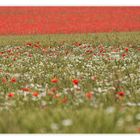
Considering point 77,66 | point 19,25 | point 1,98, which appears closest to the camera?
point 1,98

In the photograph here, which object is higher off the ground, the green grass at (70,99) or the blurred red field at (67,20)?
the blurred red field at (67,20)

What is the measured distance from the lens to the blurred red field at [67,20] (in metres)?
27.8

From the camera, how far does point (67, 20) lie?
3158 centimetres

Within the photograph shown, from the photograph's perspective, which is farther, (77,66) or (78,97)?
(77,66)

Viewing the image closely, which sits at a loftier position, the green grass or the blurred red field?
the blurred red field

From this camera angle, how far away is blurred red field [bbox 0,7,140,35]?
27766 mm

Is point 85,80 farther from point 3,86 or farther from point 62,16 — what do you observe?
point 62,16

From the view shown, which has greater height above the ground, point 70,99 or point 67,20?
point 67,20

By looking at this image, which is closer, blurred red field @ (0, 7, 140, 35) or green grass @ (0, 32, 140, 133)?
green grass @ (0, 32, 140, 133)

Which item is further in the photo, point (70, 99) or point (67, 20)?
point (67, 20)

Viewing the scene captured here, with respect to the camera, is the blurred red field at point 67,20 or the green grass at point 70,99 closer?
the green grass at point 70,99

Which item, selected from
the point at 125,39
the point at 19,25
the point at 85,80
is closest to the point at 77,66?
the point at 85,80

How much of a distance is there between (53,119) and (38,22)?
26060mm

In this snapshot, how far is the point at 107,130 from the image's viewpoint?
489 centimetres
